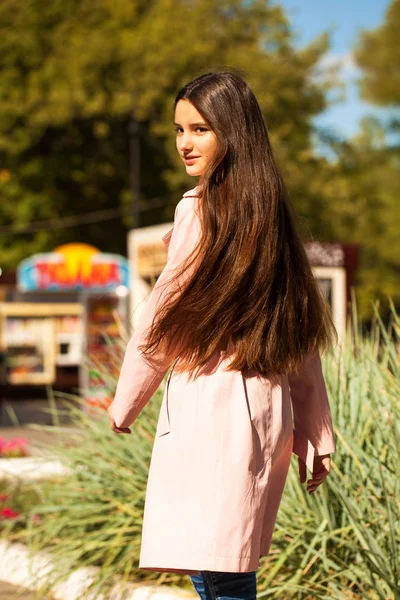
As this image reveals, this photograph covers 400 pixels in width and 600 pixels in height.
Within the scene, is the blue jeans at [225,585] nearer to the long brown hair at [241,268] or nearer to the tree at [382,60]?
the long brown hair at [241,268]

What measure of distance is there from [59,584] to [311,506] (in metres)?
1.32

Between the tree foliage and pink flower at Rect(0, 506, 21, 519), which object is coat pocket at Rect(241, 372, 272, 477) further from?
the tree foliage

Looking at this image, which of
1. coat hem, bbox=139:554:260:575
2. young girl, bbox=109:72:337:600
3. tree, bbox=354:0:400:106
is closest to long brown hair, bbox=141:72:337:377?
young girl, bbox=109:72:337:600

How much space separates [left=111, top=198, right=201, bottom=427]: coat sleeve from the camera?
2607 millimetres

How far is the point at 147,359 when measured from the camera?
8.53 ft

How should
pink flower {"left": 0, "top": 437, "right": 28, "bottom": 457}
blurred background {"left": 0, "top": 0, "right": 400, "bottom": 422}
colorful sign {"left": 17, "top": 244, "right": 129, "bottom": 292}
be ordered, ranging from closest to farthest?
pink flower {"left": 0, "top": 437, "right": 28, "bottom": 457} < colorful sign {"left": 17, "top": 244, "right": 129, "bottom": 292} < blurred background {"left": 0, "top": 0, "right": 400, "bottom": 422}

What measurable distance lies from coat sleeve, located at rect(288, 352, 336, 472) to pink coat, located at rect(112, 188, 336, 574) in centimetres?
14

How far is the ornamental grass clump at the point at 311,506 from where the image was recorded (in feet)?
12.3

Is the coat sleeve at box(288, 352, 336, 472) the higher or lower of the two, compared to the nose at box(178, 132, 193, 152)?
lower

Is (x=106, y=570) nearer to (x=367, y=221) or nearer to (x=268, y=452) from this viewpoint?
(x=268, y=452)

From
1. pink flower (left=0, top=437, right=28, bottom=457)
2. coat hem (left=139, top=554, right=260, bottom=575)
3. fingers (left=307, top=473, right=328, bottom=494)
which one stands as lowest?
coat hem (left=139, top=554, right=260, bottom=575)

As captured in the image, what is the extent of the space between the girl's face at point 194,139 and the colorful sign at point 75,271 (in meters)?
17.9

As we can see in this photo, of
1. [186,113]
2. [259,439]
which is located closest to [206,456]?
[259,439]

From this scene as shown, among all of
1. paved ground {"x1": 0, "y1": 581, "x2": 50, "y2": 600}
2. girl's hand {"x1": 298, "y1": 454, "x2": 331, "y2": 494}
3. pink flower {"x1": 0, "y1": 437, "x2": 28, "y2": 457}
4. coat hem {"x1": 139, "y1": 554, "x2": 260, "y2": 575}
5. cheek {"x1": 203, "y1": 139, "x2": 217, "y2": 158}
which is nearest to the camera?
coat hem {"x1": 139, "y1": 554, "x2": 260, "y2": 575}
